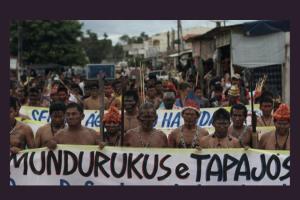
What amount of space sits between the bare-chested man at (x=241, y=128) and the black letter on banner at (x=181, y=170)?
1.32 meters

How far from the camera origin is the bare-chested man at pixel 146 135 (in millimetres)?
8125

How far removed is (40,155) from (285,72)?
45.1ft

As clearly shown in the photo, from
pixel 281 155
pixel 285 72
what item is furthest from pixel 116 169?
pixel 285 72

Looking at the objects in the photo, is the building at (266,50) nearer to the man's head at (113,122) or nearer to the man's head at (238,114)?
the man's head at (238,114)

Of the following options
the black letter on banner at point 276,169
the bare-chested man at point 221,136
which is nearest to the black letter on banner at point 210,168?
the bare-chested man at point 221,136

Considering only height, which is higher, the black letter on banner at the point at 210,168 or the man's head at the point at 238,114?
the man's head at the point at 238,114

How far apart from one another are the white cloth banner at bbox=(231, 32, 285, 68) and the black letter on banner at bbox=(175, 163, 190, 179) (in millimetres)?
12149

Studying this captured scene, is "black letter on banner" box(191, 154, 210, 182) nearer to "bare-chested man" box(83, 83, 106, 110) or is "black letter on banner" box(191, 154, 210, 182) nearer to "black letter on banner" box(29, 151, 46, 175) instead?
"black letter on banner" box(29, 151, 46, 175)

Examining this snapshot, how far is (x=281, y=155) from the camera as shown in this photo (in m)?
7.49

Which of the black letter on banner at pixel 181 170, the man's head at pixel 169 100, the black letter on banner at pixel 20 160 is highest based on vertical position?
the man's head at pixel 169 100

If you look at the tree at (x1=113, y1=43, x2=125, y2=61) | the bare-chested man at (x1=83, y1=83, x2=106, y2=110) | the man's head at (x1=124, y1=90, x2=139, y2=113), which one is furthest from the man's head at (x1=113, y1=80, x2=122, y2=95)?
the tree at (x1=113, y1=43, x2=125, y2=61)

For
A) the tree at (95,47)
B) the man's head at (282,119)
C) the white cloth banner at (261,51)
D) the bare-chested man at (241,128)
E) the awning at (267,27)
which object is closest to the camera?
the man's head at (282,119)

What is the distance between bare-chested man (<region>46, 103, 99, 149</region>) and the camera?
8.13 metres

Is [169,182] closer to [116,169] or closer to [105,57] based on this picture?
[116,169]
